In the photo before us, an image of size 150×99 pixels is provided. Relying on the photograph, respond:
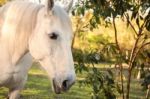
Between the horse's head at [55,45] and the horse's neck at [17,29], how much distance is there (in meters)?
0.15

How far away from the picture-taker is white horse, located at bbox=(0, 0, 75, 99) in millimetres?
2406

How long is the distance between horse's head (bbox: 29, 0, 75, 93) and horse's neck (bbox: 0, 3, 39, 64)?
0.51 feet

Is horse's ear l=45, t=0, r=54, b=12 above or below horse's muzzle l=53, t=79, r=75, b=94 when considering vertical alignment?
above

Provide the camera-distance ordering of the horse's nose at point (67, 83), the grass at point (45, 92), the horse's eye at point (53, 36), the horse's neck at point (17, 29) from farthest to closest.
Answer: the grass at point (45, 92), the horse's neck at point (17, 29), the horse's eye at point (53, 36), the horse's nose at point (67, 83)

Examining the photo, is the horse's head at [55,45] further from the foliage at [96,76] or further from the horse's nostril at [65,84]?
the foliage at [96,76]

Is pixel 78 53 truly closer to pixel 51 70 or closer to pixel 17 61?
pixel 17 61

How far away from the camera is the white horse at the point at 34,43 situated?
2.41 m

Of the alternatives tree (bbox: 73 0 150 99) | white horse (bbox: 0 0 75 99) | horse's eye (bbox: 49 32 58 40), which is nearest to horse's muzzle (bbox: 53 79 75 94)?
white horse (bbox: 0 0 75 99)

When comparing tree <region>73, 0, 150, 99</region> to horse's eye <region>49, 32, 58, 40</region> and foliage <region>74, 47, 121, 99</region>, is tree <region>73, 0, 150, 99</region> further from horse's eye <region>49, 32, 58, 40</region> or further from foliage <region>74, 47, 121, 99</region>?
horse's eye <region>49, 32, 58, 40</region>

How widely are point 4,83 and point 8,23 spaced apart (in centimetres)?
54

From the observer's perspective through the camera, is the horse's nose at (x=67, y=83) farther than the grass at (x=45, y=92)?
No

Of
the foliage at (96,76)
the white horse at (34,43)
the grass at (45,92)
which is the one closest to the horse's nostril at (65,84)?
the white horse at (34,43)

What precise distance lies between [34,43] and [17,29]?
314mm

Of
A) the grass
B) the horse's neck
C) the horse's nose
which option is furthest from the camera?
the grass
